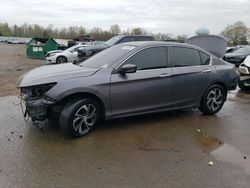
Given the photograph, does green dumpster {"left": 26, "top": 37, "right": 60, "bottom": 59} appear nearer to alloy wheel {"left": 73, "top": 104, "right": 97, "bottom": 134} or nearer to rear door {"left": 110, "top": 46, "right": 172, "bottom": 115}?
rear door {"left": 110, "top": 46, "right": 172, "bottom": 115}

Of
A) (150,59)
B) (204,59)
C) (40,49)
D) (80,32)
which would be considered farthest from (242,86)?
(80,32)

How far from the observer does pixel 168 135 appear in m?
5.68

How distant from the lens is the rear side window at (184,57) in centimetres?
645

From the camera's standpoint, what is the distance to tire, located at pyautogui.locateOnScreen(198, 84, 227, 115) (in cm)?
692

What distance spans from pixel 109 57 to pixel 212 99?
2497 millimetres

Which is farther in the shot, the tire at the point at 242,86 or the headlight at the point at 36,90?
the tire at the point at 242,86

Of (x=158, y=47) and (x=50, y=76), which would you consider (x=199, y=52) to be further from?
(x=50, y=76)

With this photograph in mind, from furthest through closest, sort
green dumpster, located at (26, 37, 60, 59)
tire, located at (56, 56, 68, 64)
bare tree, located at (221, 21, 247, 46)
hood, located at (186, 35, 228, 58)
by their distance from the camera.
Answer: bare tree, located at (221, 21, 247, 46), green dumpster, located at (26, 37, 60, 59), tire, located at (56, 56, 68, 64), hood, located at (186, 35, 228, 58)

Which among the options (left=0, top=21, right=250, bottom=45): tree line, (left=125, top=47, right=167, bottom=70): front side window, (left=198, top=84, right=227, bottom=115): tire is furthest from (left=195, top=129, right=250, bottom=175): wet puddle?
(left=0, top=21, right=250, bottom=45): tree line

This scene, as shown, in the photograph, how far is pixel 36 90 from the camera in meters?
5.32

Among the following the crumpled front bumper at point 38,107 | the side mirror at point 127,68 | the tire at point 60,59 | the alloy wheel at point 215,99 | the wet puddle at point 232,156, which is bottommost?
the tire at point 60,59

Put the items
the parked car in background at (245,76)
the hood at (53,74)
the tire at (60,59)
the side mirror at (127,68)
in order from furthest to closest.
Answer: the tire at (60,59) → the parked car in background at (245,76) → the side mirror at (127,68) → the hood at (53,74)

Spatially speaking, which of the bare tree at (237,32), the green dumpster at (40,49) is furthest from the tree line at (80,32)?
the green dumpster at (40,49)

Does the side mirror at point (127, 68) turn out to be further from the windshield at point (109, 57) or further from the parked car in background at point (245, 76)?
the parked car in background at point (245, 76)
